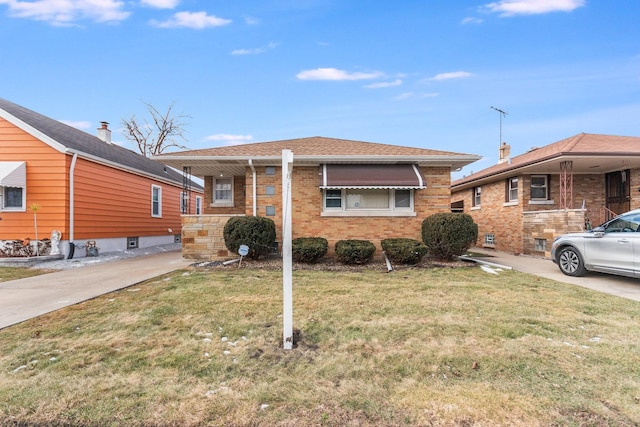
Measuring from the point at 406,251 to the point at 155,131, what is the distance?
2955 centimetres

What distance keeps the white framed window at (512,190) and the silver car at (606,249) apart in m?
6.58

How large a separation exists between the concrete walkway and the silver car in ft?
36.1

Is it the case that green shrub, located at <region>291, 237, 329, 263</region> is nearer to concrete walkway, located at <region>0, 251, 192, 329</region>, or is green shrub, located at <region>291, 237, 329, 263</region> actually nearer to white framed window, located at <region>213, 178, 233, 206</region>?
concrete walkway, located at <region>0, 251, 192, 329</region>

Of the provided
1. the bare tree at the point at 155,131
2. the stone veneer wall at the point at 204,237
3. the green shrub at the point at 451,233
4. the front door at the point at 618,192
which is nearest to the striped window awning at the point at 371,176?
the green shrub at the point at 451,233

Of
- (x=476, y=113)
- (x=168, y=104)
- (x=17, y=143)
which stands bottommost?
(x=17, y=143)

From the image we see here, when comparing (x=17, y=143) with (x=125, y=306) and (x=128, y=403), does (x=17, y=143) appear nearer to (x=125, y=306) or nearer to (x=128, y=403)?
(x=125, y=306)

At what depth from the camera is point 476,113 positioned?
18.1 meters

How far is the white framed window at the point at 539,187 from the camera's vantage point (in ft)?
46.2

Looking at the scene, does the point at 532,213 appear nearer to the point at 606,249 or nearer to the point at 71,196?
the point at 606,249

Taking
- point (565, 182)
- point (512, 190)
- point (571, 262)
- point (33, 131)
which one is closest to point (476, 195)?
point (512, 190)

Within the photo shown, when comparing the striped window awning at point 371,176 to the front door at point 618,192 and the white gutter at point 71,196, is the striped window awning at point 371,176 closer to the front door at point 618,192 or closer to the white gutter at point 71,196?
the white gutter at point 71,196

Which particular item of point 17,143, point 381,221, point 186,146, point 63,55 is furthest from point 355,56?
point 186,146

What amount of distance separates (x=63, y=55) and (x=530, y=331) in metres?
18.5

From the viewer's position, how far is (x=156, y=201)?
696 inches
